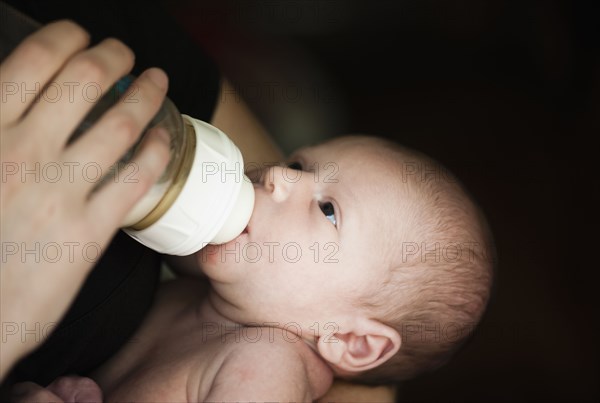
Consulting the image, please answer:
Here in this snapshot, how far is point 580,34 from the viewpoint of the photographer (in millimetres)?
2467

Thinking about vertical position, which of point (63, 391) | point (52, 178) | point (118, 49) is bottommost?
point (63, 391)

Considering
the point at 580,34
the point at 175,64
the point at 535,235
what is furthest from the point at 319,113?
the point at 175,64

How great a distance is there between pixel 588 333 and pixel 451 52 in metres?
1.28

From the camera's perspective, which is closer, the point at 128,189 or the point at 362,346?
the point at 128,189

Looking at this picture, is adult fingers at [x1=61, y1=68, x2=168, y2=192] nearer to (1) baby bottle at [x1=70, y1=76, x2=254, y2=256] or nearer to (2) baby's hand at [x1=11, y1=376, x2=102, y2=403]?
(1) baby bottle at [x1=70, y1=76, x2=254, y2=256]

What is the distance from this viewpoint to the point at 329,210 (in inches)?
40.5

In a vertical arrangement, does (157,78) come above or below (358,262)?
above

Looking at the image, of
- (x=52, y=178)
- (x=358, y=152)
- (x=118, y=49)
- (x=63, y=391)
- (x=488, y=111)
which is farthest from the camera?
(x=488, y=111)

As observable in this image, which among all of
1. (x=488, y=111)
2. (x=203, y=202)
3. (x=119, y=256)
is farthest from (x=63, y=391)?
(x=488, y=111)

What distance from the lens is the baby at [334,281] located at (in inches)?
38.7

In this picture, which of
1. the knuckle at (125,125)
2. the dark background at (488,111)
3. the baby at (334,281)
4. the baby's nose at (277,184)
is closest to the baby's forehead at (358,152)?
the baby at (334,281)

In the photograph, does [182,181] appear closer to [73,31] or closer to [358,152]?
[73,31]

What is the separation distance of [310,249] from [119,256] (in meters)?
0.28

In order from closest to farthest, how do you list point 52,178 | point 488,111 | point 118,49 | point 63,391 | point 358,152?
1. point 52,178
2. point 118,49
3. point 63,391
4. point 358,152
5. point 488,111
